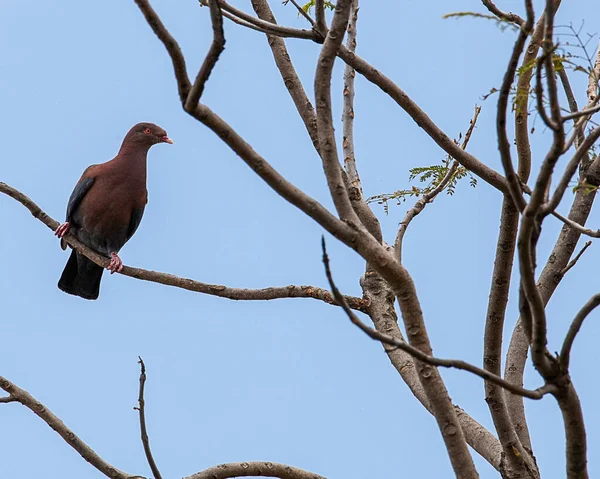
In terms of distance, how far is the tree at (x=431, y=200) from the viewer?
2498 millimetres

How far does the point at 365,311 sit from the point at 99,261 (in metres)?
2.31

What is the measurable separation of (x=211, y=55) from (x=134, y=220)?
4.86m

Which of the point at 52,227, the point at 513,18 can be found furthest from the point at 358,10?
the point at 52,227

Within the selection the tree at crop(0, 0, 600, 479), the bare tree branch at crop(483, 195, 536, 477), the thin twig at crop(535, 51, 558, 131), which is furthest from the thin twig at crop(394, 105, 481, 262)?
the thin twig at crop(535, 51, 558, 131)

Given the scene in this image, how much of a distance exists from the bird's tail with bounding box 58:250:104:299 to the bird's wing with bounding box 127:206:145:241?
41 centimetres

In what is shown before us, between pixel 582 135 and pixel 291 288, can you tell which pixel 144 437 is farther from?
pixel 582 135

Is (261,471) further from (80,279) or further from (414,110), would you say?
(80,279)

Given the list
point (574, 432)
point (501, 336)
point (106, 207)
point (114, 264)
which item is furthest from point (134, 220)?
point (574, 432)

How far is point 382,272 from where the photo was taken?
3158 millimetres

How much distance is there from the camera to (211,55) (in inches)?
99.1

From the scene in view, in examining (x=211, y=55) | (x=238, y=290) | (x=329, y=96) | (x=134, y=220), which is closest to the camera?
(x=211, y=55)

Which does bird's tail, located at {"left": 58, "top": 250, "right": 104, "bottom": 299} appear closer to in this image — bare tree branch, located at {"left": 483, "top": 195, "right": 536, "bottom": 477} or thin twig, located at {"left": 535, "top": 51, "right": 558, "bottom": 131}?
bare tree branch, located at {"left": 483, "top": 195, "right": 536, "bottom": 477}

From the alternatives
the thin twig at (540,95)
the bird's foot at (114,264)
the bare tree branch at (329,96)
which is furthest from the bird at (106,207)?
the thin twig at (540,95)

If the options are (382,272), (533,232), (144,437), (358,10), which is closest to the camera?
(533,232)
